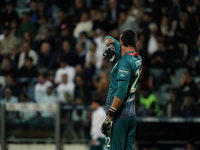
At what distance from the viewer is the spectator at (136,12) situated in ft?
41.5

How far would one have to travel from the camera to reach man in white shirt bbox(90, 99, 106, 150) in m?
9.09

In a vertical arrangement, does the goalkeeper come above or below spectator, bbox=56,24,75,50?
below

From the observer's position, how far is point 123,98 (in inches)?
199

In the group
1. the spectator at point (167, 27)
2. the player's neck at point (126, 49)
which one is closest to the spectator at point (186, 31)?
the spectator at point (167, 27)

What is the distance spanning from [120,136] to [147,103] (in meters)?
4.35

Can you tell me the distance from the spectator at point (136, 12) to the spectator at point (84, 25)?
1.25 metres

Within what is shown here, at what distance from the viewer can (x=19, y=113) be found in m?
10.4

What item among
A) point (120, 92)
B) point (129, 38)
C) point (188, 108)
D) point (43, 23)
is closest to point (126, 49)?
point (129, 38)

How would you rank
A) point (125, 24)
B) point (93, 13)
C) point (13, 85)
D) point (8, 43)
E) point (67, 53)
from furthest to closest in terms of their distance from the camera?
point (8, 43) < point (93, 13) < point (125, 24) < point (67, 53) < point (13, 85)

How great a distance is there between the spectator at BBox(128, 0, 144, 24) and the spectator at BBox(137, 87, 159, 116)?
358 centimetres

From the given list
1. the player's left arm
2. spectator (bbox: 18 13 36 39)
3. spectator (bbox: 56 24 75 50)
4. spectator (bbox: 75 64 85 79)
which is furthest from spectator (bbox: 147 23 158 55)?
the player's left arm

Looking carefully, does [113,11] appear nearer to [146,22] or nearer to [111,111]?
[146,22]

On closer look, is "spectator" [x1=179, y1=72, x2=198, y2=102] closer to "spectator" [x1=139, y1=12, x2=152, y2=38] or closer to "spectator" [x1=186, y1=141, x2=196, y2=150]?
"spectator" [x1=186, y1=141, x2=196, y2=150]

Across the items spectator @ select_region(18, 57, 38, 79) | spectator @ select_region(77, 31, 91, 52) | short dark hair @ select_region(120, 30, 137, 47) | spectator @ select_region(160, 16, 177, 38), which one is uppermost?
spectator @ select_region(160, 16, 177, 38)
